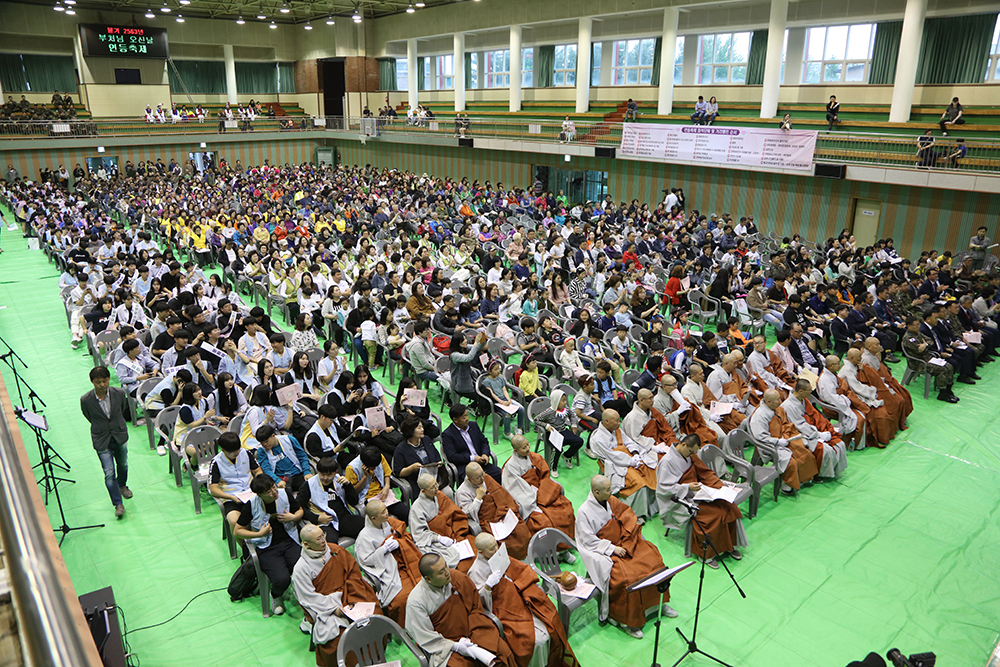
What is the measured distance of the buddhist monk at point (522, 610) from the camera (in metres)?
5.10

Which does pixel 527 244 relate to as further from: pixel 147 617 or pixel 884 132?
pixel 147 617

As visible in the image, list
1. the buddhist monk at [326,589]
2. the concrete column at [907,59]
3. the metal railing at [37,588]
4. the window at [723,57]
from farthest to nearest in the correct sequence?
the window at [723,57]
the concrete column at [907,59]
the buddhist monk at [326,589]
the metal railing at [37,588]

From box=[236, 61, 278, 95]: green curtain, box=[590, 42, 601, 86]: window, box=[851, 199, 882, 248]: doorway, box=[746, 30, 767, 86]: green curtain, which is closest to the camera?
box=[851, 199, 882, 248]: doorway

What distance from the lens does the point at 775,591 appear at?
636 cm

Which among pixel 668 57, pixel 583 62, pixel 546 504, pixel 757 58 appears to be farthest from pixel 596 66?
pixel 546 504

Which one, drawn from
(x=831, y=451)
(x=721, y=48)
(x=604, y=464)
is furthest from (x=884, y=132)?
(x=604, y=464)

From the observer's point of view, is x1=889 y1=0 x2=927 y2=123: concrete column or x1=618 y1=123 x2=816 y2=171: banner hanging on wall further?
x1=618 y1=123 x2=816 y2=171: banner hanging on wall

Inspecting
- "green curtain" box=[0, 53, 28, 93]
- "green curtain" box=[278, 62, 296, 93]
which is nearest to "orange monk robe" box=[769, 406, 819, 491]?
"green curtain" box=[0, 53, 28, 93]

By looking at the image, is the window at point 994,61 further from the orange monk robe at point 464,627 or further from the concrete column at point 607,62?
the orange monk robe at point 464,627

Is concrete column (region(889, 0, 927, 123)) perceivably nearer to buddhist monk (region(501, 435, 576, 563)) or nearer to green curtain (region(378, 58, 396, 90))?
buddhist monk (region(501, 435, 576, 563))

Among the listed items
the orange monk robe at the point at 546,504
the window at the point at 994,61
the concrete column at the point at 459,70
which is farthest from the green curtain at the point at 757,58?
the orange monk robe at the point at 546,504

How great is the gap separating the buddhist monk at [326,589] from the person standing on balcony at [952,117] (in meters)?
20.6

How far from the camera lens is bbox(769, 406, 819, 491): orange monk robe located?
7.91 meters

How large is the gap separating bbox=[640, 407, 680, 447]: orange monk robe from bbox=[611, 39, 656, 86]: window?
25242mm
